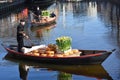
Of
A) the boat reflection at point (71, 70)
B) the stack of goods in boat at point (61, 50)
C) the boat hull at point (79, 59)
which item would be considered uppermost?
the stack of goods in boat at point (61, 50)

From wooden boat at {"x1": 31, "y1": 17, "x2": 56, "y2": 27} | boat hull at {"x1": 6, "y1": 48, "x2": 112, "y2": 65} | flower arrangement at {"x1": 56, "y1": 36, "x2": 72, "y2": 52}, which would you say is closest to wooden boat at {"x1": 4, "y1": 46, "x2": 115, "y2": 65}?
boat hull at {"x1": 6, "y1": 48, "x2": 112, "y2": 65}

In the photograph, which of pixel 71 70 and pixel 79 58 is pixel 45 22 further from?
pixel 71 70

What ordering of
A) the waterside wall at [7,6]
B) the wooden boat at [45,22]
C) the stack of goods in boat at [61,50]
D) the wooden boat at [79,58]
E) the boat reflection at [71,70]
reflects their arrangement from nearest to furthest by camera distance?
the boat reflection at [71,70], the wooden boat at [79,58], the stack of goods in boat at [61,50], the wooden boat at [45,22], the waterside wall at [7,6]

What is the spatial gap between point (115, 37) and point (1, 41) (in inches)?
303

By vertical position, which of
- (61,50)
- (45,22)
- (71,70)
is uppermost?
(61,50)

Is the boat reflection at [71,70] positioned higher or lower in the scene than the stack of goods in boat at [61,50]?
lower

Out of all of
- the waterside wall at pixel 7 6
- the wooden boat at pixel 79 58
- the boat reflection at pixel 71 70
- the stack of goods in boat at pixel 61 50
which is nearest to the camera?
the boat reflection at pixel 71 70

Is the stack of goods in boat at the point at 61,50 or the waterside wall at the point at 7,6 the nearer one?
the stack of goods in boat at the point at 61,50

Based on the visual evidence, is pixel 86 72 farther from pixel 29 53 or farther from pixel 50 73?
pixel 29 53

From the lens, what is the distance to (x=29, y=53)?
65.9 feet

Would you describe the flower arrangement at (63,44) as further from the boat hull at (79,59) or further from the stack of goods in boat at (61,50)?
the boat hull at (79,59)

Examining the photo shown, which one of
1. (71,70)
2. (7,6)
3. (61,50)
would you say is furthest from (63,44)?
(7,6)

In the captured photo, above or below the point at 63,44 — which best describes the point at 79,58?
below

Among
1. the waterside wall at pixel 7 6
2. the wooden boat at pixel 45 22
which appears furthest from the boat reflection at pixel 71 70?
the waterside wall at pixel 7 6
